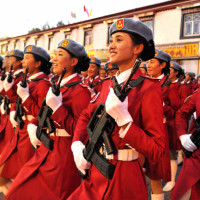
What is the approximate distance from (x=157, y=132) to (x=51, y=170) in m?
1.29

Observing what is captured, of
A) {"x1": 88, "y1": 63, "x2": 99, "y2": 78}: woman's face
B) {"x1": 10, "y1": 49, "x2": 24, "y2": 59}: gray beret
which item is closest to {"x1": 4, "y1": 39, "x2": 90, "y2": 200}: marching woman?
{"x1": 10, "y1": 49, "x2": 24, "y2": 59}: gray beret

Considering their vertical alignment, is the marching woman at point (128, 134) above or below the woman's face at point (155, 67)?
below

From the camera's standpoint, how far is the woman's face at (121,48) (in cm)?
205

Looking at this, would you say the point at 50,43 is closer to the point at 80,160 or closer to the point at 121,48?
the point at 121,48

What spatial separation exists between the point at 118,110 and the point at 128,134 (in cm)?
18

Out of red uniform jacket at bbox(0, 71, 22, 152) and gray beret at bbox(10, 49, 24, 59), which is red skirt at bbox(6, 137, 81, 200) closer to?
red uniform jacket at bbox(0, 71, 22, 152)

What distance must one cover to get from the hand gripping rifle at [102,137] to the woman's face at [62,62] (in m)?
1.29

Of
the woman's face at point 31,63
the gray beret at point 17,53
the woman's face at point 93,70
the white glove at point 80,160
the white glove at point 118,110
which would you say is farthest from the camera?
the woman's face at point 93,70

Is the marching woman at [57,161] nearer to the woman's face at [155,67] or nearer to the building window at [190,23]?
→ the woman's face at [155,67]

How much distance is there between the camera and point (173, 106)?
435 centimetres

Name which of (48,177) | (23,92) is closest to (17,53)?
(23,92)

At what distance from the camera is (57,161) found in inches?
103

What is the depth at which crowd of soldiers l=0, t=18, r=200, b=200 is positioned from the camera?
70.8 inches

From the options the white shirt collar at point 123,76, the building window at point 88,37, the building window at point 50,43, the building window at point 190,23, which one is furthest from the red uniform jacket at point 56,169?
the building window at point 50,43
